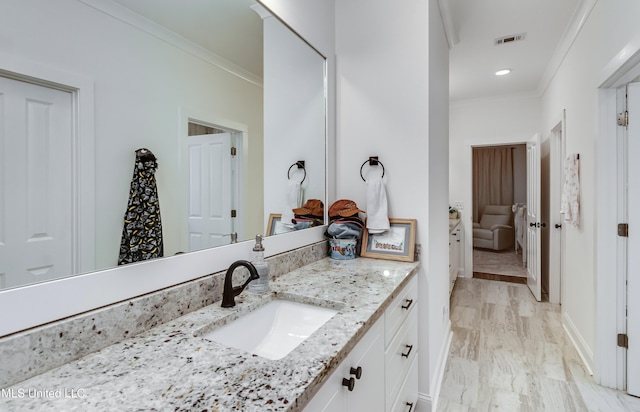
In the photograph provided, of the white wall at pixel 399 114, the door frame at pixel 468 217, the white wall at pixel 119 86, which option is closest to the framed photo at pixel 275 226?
the white wall at pixel 119 86

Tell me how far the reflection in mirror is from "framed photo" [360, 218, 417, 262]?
77 cm

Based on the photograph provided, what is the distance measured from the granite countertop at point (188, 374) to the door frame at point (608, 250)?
1877 mm

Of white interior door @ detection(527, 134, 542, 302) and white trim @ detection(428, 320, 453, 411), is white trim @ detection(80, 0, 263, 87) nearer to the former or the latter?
white trim @ detection(428, 320, 453, 411)

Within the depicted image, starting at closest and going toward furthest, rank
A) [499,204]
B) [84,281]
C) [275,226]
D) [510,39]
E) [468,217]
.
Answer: [84,281] → [275,226] → [510,39] → [468,217] → [499,204]

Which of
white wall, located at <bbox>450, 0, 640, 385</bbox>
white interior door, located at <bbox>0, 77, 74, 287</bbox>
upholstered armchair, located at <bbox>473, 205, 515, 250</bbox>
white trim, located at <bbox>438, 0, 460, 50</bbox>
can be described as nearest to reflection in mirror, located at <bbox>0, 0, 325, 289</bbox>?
white interior door, located at <bbox>0, 77, 74, 287</bbox>

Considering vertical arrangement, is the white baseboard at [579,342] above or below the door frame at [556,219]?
below

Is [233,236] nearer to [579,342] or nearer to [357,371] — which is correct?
[357,371]

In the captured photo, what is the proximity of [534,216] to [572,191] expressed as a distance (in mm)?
1286

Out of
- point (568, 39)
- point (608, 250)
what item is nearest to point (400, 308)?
point (608, 250)

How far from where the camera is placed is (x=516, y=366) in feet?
7.57

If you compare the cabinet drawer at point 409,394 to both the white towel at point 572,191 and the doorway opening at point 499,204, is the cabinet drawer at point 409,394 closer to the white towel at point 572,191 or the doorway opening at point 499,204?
the white towel at point 572,191

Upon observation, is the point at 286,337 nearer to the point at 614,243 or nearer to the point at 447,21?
the point at 614,243

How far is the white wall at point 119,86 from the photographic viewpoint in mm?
731

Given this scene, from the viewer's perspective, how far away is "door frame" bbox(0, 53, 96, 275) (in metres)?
0.78
